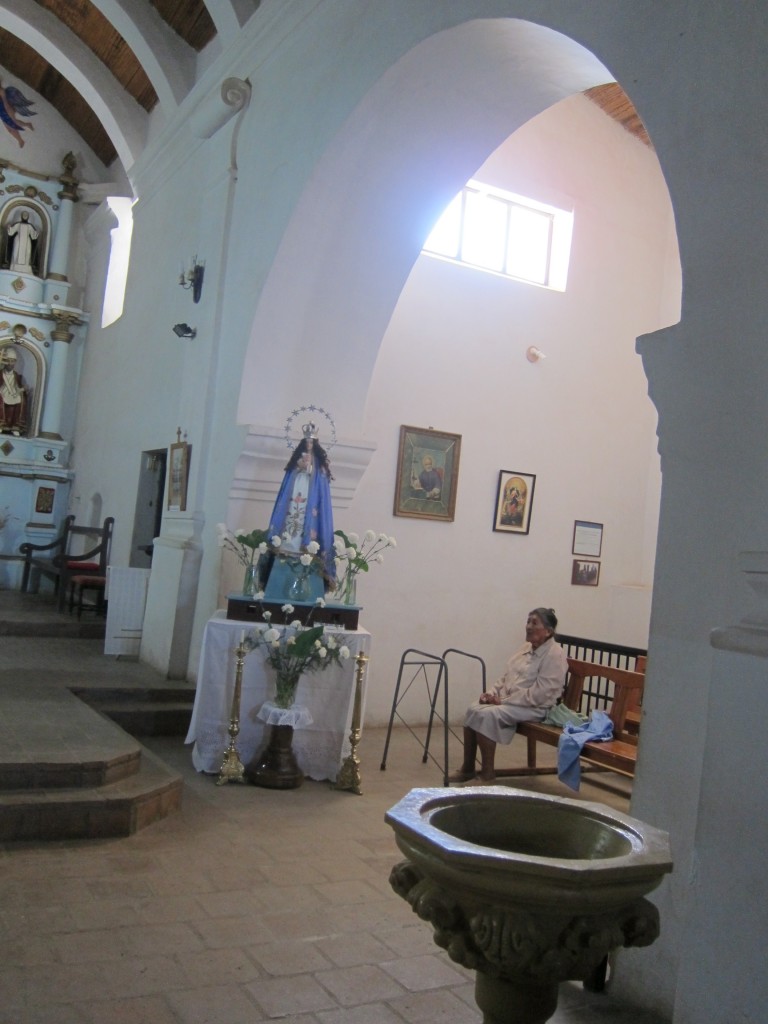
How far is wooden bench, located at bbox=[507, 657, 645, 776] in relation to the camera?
A: 17.5 ft

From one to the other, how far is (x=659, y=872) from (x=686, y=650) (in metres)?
1.13

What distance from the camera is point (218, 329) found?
743 cm

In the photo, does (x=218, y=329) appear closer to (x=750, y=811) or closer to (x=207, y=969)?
(x=207, y=969)

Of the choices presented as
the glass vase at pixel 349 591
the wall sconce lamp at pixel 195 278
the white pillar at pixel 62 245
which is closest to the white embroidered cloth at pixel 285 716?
the glass vase at pixel 349 591

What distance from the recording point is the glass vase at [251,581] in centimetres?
592

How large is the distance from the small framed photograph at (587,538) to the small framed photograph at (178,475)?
372 centimetres

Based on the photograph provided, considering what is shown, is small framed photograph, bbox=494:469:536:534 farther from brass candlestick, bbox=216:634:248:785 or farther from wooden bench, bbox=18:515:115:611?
wooden bench, bbox=18:515:115:611

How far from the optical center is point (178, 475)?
7.81 meters

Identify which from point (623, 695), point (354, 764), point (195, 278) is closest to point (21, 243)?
point (195, 278)

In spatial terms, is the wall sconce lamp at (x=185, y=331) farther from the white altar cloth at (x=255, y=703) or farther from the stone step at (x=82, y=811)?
the stone step at (x=82, y=811)

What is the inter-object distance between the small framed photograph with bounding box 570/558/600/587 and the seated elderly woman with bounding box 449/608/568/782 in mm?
2852

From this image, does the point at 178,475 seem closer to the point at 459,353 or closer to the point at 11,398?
the point at 459,353

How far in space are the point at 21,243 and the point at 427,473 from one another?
736cm

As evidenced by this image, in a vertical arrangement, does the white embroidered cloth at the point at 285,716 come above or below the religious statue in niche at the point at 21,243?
below
